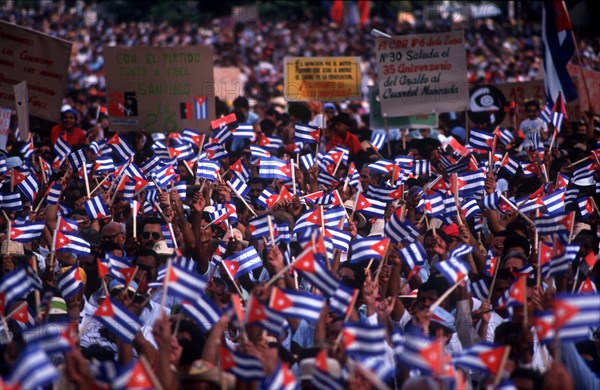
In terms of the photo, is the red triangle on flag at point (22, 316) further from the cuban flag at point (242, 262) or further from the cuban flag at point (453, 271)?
the cuban flag at point (453, 271)

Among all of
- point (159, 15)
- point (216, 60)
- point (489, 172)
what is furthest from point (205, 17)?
point (489, 172)

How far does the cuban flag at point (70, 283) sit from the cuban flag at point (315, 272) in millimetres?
1739

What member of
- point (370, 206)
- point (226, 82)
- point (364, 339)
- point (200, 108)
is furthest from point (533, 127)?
point (364, 339)

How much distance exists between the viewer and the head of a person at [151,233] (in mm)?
10398

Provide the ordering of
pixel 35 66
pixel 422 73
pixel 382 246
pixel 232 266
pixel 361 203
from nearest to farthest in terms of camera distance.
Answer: pixel 382 246 < pixel 232 266 < pixel 361 203 < pixel 422 73 < pixel 35 66

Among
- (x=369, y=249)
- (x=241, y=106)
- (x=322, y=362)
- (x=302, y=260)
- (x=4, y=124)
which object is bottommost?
(x=322, y=362)

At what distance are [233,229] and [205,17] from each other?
49.1 metres

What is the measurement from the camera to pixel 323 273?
7.73 metres

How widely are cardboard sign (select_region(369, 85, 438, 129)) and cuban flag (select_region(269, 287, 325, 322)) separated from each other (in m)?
A: 8.37

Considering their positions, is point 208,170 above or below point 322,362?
above

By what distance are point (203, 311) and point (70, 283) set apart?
1.44 metres

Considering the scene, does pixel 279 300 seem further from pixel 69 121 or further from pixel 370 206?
pixel 69 121

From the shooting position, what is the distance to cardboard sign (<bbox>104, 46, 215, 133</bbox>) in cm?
1555

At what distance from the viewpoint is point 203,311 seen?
7.61m
